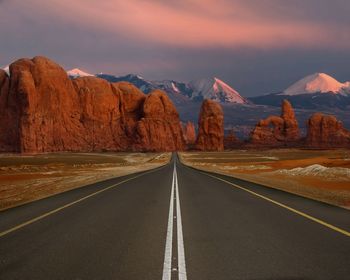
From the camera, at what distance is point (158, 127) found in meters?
184

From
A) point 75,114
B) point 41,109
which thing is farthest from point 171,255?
point 75,114

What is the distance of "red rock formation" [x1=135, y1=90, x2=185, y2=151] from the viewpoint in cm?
17800

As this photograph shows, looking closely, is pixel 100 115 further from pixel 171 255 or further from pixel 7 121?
pixel 171 255

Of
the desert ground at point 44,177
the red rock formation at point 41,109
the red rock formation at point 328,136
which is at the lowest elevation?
the desert ground at point 44,177

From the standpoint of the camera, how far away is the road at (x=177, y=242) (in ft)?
22.2

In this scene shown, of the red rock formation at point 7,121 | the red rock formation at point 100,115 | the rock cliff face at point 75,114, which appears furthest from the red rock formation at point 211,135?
the red rock formation at point 7,121

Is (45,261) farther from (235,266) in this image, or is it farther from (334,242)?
(334,242)

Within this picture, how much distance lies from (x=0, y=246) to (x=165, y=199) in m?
10.1

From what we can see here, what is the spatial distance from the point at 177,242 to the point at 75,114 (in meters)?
159

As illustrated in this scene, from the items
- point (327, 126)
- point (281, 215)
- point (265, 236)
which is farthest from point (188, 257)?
point (327, 126)

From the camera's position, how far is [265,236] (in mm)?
9531

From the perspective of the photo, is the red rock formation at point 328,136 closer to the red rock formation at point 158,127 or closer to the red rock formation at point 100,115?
the red rock formation at point 158,127

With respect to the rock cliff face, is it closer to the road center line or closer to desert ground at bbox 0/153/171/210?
desert ground at bbox 0/153/171/210

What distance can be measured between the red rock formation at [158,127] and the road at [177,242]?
163 metres
